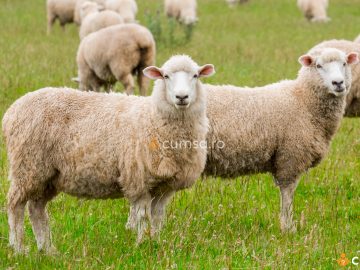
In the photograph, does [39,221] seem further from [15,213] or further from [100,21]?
[100,21]

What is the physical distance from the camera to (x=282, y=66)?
14.4 meters

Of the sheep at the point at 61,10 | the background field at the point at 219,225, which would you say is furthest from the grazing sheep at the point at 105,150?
the sheep at the point at 61,10

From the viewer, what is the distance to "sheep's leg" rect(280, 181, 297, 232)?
5.88 metres

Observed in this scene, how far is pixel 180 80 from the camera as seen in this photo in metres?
5.14

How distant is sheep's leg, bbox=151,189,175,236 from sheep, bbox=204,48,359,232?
0.86 metres

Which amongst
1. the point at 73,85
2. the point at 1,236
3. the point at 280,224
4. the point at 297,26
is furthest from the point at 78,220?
the point at 297,26

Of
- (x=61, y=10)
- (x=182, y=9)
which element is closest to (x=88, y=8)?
(x=61, y=10)

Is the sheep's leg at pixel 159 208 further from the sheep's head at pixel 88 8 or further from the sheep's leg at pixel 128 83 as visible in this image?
the sheep's head at pixel 88 8

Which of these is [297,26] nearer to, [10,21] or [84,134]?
[10,21]

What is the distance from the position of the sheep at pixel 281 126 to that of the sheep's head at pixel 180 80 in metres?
0.80

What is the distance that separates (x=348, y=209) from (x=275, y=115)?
3.42ft

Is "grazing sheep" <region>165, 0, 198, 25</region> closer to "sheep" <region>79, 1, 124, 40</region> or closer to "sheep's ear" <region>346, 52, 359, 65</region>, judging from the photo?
"sheep" <region>79, 1, 124, 40</region>

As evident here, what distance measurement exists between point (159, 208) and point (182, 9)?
57.7 feet

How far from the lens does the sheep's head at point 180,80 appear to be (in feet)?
16.6
